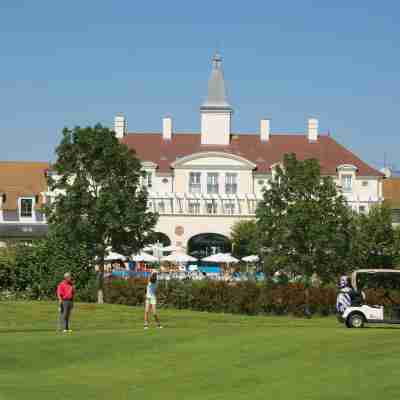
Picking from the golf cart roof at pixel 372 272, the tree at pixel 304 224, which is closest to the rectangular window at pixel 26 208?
the tree at pixel 304 224

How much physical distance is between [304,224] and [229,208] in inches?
1843

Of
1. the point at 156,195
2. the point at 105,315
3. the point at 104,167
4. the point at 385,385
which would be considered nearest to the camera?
the point at 385,385

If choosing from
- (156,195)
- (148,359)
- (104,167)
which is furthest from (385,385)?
(156,195)

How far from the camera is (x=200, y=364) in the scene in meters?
21.0

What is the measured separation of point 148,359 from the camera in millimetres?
22047

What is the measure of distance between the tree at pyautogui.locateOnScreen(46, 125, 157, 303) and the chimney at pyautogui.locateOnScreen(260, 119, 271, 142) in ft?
173

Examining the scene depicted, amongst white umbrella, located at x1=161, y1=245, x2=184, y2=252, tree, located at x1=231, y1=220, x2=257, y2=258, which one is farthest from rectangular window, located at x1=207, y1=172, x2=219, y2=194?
white umbrella, located at x1=161, y1=245, x2=184, y2=252

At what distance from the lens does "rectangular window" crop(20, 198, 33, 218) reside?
9631cm

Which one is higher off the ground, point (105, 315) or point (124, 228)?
point (124, 228)

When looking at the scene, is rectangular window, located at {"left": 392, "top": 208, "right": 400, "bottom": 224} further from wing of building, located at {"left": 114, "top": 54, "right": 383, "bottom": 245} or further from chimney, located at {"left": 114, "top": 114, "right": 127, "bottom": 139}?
chimney, located at {"left": 114, "top": 114, "right": 127, "bottom": 139}

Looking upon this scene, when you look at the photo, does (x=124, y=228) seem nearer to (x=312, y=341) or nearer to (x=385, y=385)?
(x=312, y=341)

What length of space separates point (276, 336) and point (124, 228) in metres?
24.4

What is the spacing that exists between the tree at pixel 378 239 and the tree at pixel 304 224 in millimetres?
13976

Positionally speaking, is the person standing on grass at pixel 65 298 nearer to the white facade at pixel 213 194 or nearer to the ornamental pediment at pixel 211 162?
the white facade at pixel 213 194
